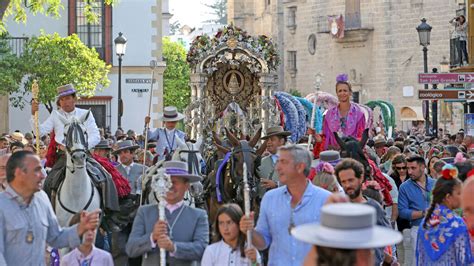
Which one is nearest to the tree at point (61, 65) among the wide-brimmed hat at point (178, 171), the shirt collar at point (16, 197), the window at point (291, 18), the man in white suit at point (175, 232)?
the wide-brimmed hat at point (178, 171)

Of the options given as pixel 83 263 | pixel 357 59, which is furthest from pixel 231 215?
pixel 357 59

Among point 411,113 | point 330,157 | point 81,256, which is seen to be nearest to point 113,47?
point 411,113

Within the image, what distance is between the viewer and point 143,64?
144 feet

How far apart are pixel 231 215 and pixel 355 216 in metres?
4.12

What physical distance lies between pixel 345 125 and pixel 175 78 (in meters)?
57.9

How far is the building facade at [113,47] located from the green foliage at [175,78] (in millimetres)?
24412

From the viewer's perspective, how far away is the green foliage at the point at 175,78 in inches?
2749

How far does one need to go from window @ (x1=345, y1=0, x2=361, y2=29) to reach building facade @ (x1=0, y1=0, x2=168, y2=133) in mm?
20161

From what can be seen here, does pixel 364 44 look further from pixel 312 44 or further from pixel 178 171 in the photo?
pixel 178 171

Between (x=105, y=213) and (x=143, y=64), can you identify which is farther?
(x=143, y=64)

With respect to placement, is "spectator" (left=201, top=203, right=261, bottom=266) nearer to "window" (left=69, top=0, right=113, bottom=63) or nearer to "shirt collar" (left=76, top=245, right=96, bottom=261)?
"shirt collar" (left=76, top=245, right=96, bottom=261)

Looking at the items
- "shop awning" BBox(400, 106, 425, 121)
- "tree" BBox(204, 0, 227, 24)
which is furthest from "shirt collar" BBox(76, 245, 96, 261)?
"tree" BBox(204, 0, 227, 24)

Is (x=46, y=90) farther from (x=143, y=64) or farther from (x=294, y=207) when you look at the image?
(x=294, y=207)

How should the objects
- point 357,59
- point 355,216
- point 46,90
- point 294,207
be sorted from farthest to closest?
1. point 357,59
2. point 46,90
3. point 294,207
4. point 355,216
